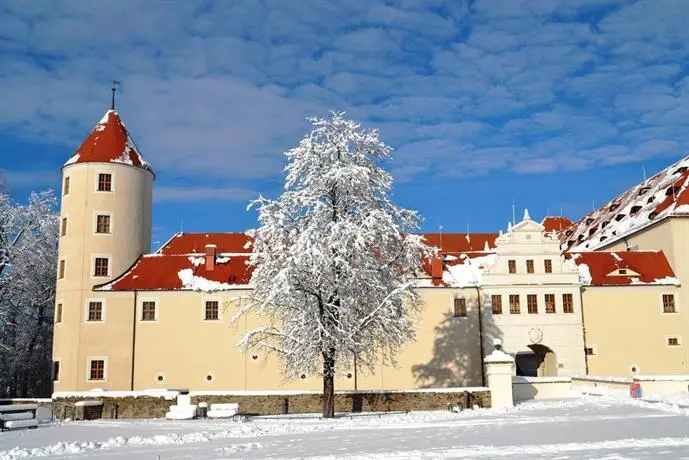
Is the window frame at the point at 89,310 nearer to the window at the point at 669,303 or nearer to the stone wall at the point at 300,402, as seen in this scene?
the stone wall at the point at 300,402

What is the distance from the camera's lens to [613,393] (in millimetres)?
32031

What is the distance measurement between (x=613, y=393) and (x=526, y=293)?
29.4ft

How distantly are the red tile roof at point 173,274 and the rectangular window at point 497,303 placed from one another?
44.0ft

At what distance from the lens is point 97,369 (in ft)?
128

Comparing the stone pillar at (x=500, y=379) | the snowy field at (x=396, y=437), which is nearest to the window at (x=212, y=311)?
the snowy field at (x=396, y=437)

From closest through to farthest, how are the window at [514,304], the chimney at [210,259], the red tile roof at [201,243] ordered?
the window at [514,304] → the chimney at [210,259] → the red tile roof at [201,243]

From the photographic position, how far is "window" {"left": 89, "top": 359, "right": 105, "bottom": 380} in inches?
1531

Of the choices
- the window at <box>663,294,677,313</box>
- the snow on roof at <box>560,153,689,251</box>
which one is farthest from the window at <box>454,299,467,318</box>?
the snow on roof at <box>560,153,689,251</box>

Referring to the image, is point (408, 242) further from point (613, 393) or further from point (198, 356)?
point (198, 356)

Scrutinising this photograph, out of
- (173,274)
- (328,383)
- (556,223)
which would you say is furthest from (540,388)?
(556,223)

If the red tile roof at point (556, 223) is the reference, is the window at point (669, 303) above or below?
below

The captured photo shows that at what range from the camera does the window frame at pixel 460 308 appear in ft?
132

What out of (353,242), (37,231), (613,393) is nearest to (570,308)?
(613,393)

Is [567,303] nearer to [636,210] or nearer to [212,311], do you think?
[636,210]
